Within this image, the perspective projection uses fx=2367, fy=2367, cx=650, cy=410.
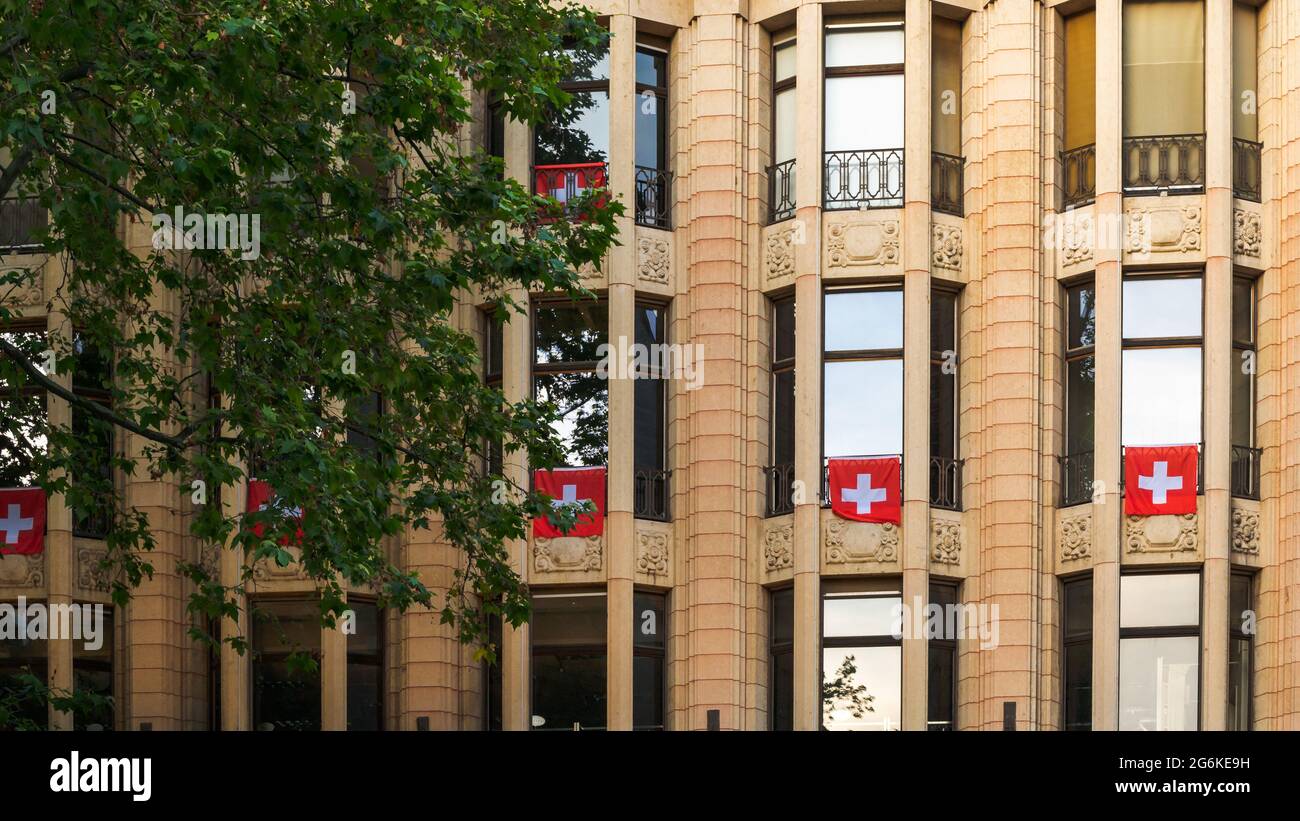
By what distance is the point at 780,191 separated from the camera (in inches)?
1216

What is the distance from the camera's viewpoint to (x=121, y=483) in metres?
31.2

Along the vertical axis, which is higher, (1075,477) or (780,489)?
(1075,477)

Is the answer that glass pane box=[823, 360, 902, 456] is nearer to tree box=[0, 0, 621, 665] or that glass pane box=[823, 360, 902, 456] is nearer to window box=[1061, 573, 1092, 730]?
window box=[1061, 573, 1092, 730]

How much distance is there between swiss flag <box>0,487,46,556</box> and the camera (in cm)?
3036

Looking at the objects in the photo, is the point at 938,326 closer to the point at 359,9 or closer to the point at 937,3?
the point at 937,3

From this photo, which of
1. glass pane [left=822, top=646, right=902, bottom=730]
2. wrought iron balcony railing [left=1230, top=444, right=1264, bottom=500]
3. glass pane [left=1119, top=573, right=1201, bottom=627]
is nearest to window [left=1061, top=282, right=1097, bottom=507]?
glass pane [left=1119, top=573, right=1201, bottom=627]

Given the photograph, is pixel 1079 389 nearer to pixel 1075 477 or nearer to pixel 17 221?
pixel 1075 477

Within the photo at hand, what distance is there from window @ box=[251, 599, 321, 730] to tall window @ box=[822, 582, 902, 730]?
6527 mm

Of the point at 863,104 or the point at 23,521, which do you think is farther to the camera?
the point at 863,104

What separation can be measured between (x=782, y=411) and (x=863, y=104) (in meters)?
4.14

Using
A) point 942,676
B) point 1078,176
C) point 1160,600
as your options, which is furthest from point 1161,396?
point 942,676

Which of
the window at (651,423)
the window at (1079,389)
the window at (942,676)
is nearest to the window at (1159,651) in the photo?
the window at (1079,389)

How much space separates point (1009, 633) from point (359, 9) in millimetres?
12187
